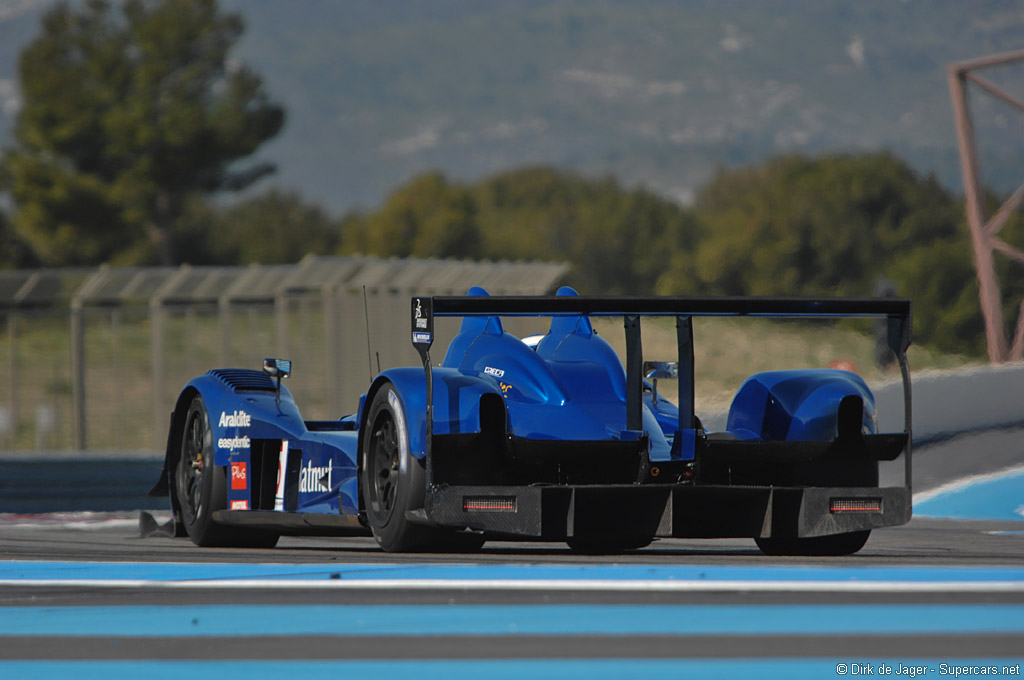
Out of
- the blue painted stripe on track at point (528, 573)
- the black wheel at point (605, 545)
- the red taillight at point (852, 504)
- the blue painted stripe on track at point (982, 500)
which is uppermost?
the red taillight at point (852, 504)

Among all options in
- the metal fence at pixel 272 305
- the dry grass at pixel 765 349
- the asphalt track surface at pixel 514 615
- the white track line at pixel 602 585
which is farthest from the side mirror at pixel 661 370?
the dry grass at pixel 765 349

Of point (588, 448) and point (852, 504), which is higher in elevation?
point (588, 448)

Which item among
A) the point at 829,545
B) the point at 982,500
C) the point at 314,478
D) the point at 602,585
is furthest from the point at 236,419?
the point at 982,500

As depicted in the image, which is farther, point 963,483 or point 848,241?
point 848,241

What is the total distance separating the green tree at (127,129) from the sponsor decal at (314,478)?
188ft

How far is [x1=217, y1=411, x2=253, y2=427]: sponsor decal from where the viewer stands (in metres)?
9.49

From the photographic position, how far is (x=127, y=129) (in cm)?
6700

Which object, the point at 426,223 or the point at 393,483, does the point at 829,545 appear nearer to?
the point at 393,483

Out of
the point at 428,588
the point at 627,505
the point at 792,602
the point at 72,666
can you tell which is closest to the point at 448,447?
the point at 627,505

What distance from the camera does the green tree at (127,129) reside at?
65538 millimetres

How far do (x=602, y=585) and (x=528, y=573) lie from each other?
591 mm

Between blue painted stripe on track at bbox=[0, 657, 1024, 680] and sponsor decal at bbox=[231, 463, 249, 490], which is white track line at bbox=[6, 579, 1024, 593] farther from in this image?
sponsor decal at bbox=[231, 463, 249, 490]

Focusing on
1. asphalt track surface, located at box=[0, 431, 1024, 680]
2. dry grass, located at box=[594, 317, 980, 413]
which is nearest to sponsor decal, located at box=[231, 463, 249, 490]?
asphalt track surface, located at box=[0, 431, 1024, 680]

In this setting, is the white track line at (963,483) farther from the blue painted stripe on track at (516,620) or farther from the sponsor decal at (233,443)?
the blue painted stripe on track at (516,620)
